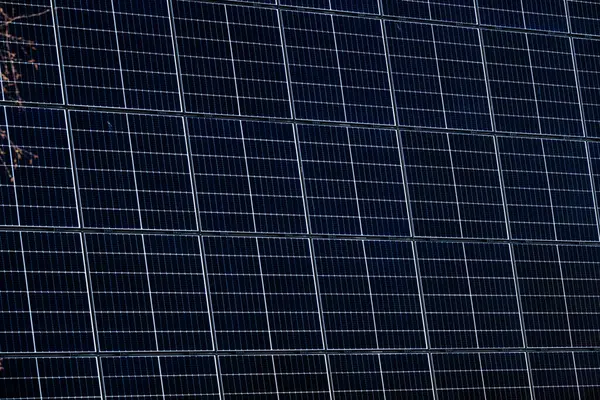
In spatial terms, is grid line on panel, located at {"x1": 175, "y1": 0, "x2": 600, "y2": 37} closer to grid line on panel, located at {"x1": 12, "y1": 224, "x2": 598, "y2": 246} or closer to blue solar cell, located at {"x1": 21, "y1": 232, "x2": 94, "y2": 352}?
grid line on panel, located at {"x1": 12, "y1": 224, "x2": 598, "y2": 246}

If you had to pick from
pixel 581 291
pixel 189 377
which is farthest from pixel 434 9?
pixel 189 377

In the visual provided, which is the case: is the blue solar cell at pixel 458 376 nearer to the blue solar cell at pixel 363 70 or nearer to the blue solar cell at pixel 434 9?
the blue solar cell at pixel 363 70

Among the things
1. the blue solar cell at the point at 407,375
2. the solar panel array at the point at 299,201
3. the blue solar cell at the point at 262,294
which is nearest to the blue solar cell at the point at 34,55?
the solar panel array at the point at 299,201

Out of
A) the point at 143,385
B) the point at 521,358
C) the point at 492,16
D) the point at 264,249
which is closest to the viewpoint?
the point at 143,385

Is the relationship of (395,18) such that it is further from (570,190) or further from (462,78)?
(570,190)

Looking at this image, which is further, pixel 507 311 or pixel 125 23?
pixel 507 311

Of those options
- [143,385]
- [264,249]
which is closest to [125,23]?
[264,249]

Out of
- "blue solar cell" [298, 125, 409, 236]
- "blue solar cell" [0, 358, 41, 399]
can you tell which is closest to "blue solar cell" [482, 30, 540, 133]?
"blue solar cell" [298, 125, 409, 236]

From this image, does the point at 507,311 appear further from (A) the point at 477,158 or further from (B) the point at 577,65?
(B) the point at 577,65
